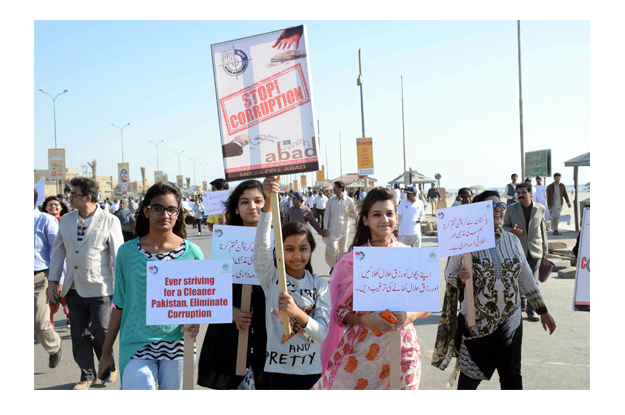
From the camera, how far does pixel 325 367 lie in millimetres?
3312

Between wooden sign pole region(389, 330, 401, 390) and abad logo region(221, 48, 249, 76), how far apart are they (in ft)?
5.83

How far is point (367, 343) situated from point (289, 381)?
20.6 inches

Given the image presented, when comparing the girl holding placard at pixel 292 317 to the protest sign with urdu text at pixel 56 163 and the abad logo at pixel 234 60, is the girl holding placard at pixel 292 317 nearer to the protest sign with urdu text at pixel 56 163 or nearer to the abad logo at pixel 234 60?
the abad logo at pixel 234 60

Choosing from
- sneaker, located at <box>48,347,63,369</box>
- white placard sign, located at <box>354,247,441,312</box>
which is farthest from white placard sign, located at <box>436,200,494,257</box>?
sneaker, located at <box>48,347,63,369</box>

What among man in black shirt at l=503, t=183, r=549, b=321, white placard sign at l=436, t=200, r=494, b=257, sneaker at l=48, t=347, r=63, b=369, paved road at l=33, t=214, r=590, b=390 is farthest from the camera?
man in black shirt at l=503, t=183, r=549, b=321

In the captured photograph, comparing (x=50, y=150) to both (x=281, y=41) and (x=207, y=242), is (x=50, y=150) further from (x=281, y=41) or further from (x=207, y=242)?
(x=281, y=41)

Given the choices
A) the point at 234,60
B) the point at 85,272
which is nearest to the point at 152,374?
the point at 234,60

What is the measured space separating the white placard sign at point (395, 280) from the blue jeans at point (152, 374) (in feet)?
3.77

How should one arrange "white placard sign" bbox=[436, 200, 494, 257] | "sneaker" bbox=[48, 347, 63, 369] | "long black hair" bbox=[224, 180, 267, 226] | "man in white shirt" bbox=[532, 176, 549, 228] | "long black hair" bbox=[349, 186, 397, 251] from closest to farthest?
"long black hair" bbox=[349, 186, 397, 251], "white placard sign" bbox=[436, 200, 494, 257], "long black hair" bbox=[224, 180, 267, 226], "sneaker" bbox=[48, 347, 63, 369], "man in white shirt" bbox=[532, 176, 549, 228]

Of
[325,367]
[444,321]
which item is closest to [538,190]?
[444,321]

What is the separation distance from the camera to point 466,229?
3.61m

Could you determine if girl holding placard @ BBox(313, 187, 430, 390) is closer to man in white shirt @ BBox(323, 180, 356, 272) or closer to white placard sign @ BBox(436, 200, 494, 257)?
white placard sign @ BBox(436, 200, 494, 257)

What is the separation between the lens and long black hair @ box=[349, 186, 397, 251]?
3299 millimetres

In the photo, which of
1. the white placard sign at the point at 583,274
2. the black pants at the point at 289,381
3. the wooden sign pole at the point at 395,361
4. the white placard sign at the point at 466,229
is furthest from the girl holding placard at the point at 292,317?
the white placard sign at the point at 583,274
